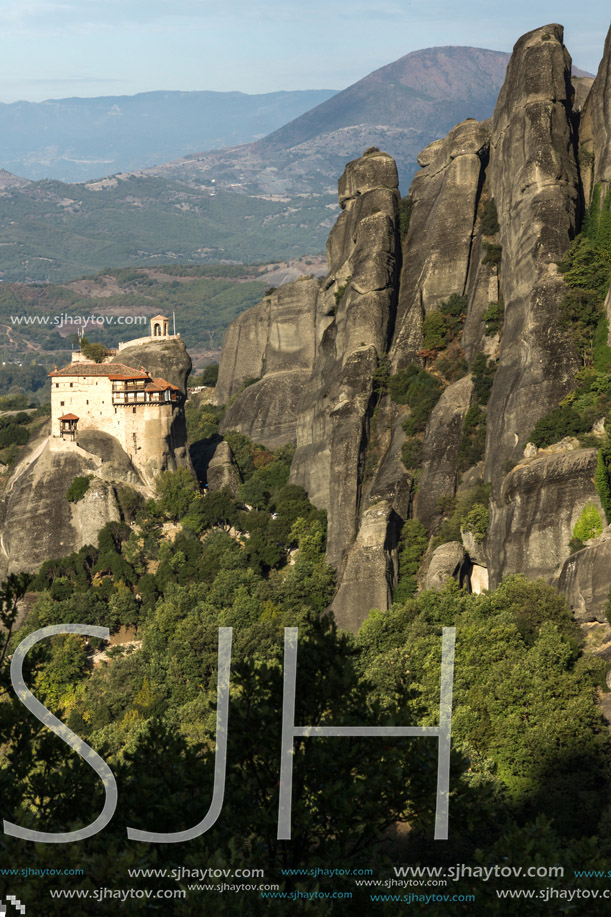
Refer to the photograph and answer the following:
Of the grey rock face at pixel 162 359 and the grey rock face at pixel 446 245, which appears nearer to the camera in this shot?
the grey rock face at pixel 446 245

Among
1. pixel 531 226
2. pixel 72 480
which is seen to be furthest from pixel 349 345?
pixel 72 480

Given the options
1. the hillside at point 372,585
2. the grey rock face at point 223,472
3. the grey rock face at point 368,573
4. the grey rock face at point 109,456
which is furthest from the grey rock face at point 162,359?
the grey rock face at point 368,573

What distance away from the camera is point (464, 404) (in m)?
74.6

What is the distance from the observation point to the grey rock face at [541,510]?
192 ft

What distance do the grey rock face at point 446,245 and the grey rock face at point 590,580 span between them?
28090 millimetres

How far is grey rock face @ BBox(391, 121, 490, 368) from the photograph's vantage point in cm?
8238

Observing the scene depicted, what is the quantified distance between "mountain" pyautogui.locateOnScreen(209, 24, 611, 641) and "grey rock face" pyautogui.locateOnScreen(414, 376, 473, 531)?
0.32 feet

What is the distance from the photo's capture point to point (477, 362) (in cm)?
7575

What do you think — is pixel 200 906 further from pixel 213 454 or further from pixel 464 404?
pixel 213 454

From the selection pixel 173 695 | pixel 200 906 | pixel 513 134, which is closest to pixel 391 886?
pixel 200 906

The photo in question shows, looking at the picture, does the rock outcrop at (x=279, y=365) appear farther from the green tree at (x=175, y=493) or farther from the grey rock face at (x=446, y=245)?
the grey rock face at (x=446, y=245)

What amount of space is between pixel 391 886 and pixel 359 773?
2.32 metres

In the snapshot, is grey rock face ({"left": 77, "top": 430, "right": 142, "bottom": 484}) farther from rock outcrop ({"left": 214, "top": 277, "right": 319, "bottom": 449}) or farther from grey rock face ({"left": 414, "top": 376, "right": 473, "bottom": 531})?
rock outcrop ({"left": 214, "top": 277, "right": 319, "bottom": 449})

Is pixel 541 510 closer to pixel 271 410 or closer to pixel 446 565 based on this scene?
pixel 446 565
